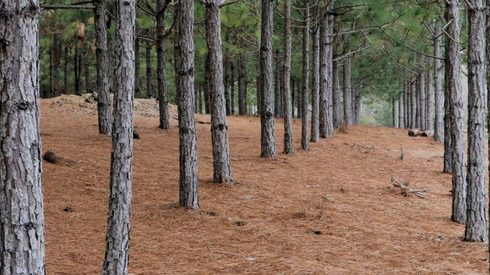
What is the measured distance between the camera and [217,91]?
8.80 m

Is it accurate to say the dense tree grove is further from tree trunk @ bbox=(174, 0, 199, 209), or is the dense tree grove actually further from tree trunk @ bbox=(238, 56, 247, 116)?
tree trunk @ bbox=(238, 56, 247, 116)

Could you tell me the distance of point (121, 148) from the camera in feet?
15.2

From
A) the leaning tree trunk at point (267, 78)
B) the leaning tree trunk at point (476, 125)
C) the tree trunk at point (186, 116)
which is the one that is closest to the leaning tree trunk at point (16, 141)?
the tree trunk at point (186, 116)

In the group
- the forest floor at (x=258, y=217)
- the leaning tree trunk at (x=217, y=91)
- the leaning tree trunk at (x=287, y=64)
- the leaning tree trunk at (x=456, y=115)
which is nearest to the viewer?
the forest floor at (x=258, y=217)

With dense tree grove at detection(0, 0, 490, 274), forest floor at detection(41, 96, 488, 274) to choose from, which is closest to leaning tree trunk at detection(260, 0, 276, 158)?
dense tree grove at detection(0, 0, 490, 274)

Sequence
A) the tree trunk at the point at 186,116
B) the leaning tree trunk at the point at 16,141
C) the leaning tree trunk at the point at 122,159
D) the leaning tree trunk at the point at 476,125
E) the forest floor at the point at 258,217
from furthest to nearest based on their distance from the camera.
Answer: the tree trunk at the point at 186,116 < the leaning tree trunk at the point at 476,125 < the forest floor at the point at 258,217 < the leaning tree trunk at the point at 122,159 < the leaning tree trunk at the point at 16,141

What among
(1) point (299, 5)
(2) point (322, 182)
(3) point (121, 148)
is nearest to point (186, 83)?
(3) point (121, 148)

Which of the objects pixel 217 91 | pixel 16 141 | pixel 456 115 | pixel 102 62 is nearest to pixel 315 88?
pixel 102 62

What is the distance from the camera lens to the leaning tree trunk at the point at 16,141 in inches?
120

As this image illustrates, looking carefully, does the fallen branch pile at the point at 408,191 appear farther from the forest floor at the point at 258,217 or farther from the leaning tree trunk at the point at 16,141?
the leaning tree trunk at the point at 16,141

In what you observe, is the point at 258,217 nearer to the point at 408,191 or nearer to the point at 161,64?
the point at 408,191

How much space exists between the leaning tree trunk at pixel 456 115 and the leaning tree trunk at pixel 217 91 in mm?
3749

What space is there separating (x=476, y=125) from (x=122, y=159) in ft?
14.8

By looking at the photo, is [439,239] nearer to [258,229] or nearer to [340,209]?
[340,209]
